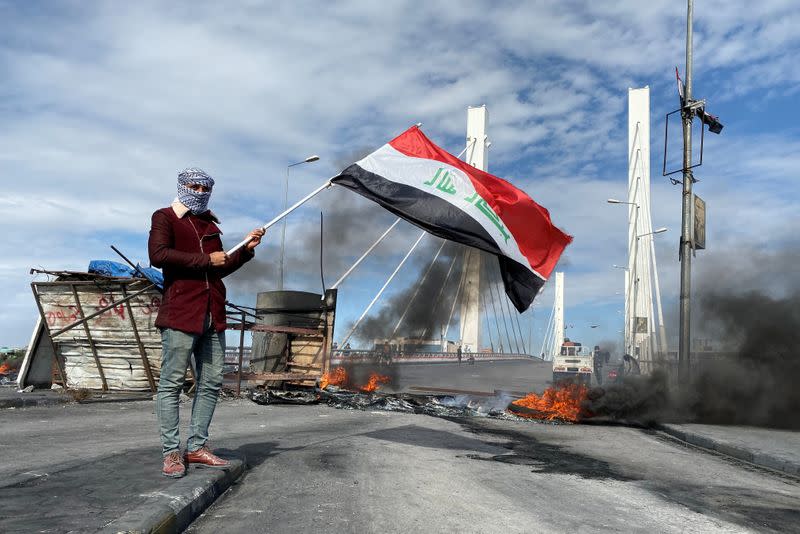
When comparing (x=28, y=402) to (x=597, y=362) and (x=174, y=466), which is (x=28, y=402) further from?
(x=597, y=362)

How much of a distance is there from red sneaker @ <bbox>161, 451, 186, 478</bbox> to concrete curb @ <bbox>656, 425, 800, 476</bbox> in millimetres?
6620

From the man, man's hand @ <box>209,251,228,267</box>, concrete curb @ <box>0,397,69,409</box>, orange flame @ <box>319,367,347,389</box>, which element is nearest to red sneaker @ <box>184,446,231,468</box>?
the man

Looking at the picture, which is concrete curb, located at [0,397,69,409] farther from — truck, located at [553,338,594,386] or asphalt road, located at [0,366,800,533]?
truck, located at [553,338,594,386]

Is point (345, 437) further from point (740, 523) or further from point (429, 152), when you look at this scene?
point (740, 523)

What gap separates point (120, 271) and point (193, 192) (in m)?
9.22

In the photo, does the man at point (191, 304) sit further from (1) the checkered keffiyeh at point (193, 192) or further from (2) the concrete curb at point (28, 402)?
(2) the concrete curb at point (28, 402)

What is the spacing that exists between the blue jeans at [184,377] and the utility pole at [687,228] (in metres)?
11.3

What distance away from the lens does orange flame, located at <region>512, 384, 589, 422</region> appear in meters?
12.7

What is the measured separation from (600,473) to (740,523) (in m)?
2.05

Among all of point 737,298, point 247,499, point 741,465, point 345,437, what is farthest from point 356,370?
point 247,499

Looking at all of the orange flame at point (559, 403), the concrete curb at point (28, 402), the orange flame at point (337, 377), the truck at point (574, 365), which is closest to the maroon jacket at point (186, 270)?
the concrete curb at point (28, 402)

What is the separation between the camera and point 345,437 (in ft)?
26.1

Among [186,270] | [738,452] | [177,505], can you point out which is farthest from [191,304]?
[738,452]

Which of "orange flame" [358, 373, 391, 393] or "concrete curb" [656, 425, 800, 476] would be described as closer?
"concrete curb" [656, 425, 800, 476]
